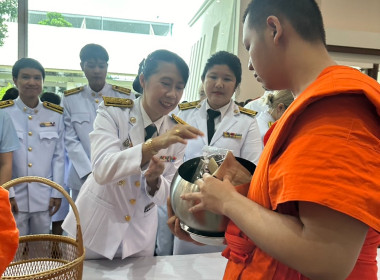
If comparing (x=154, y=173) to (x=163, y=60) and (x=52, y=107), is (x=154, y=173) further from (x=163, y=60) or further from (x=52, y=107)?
(x=52, y=107)

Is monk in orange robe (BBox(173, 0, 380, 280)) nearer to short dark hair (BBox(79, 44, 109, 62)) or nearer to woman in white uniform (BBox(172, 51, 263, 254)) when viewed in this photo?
woman in white uniform (BBox(172, 51, 263, 254))

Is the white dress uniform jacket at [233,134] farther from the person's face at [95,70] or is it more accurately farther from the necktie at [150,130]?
the person's face at [95,70]

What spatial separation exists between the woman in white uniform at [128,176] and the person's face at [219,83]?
1.79 ft

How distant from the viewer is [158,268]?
1.10 m

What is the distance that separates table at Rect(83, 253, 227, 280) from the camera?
1.04 meters

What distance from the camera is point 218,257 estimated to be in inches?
48.0

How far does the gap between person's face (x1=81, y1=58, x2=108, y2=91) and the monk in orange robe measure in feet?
6.13

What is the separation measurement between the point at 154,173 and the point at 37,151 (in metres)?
1.35

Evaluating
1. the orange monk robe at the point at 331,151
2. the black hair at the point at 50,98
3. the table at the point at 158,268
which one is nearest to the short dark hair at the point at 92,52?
the black hair at the point at 50,98

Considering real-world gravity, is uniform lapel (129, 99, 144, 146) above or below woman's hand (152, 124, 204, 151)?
below

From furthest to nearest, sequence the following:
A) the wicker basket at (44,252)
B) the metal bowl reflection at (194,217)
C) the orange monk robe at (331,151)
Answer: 1. the wicker basket at (44,252)
2. the metal bowl reflection at (194,217)
3. the orange monk robe at (331,151)

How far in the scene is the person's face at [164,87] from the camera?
1.25 m

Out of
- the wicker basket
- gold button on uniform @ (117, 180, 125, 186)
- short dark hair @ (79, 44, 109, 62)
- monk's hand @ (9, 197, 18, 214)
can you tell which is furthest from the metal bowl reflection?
short dark hair @ (79, 44, 109, 62)

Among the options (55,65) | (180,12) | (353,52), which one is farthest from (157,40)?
(353,52)
